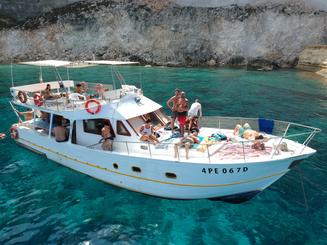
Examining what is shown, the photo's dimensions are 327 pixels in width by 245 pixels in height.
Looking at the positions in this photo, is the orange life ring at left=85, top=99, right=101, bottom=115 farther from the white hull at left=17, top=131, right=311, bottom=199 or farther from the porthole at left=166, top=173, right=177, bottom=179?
the porthole at left=166, top=173, right=177, bottom=179

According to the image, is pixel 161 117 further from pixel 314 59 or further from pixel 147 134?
pixel 314 59

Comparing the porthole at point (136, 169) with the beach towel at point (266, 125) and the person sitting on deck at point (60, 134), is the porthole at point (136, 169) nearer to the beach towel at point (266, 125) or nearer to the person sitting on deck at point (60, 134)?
the person sitting on deck at point (60, 134)

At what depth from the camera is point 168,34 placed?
55.7 meters

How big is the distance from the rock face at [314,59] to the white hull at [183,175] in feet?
121

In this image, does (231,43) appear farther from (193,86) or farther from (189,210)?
(189,210)

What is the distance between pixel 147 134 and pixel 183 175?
2381 mm

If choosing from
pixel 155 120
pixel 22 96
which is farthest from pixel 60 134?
pixel 155 120

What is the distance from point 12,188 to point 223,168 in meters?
8.97

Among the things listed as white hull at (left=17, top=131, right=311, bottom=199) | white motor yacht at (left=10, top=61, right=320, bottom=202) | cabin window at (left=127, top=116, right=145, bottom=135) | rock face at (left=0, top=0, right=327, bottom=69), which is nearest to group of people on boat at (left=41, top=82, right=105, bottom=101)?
white motor yacht at (left=10, top=61, right=320, bottom=202)

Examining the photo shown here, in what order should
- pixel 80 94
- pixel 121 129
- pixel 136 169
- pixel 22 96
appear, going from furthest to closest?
1. pixel 22 96
2. pixel 80 94
3. pixel 121 129
4. pixel 136 169

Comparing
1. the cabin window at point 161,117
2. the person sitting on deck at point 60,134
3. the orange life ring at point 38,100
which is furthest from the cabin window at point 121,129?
the orange life ring at point 38,100

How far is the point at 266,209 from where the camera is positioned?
11156 millimetres

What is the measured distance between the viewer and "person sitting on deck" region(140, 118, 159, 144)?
1191cm

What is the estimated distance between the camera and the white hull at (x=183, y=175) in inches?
410
